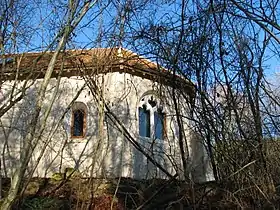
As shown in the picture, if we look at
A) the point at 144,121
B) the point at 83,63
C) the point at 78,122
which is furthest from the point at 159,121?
the point at 78,122

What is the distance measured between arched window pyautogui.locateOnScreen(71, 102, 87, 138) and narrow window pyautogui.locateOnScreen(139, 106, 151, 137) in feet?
6.66

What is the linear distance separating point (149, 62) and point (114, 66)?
2.32 ft

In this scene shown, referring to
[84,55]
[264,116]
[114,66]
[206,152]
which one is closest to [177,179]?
[206,152]

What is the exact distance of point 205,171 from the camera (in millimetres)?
7668

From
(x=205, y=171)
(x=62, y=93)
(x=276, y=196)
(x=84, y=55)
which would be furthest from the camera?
(x=62, y=93)

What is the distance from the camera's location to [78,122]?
14211mm

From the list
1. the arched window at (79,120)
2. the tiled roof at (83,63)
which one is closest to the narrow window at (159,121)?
the tiled roof at (83,63)

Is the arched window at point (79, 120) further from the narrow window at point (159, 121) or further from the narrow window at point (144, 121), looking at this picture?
the narrow window at point (159, 121)

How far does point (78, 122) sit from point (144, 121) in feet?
7.80

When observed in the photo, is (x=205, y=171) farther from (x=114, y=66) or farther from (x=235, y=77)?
Result: (x=114, y=66)

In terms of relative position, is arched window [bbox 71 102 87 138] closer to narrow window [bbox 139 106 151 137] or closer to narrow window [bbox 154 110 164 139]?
narrow window [bbox 139 106 151 137]

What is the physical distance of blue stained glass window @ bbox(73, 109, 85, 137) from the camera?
46.2 ft

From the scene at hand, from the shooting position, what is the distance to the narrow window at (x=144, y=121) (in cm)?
1466

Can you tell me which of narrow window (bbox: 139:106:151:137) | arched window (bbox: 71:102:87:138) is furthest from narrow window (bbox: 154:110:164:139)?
arched window (bbox: 71:102:87:138)
